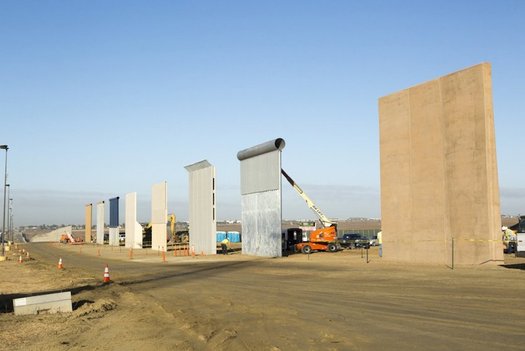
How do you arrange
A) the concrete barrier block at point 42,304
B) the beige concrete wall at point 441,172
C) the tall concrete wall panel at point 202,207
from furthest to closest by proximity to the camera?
the tall concrete wall panel at point 202,207 → the beige concrete wall at point 441,172 → the concrete barrier block at point 42,304

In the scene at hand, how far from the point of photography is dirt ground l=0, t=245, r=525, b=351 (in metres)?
11.5

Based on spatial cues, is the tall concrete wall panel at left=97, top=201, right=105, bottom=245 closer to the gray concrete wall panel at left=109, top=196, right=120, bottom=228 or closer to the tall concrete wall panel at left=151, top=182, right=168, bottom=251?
the gray concrete wall panel at left=109, top=196, right=120, bottom=228

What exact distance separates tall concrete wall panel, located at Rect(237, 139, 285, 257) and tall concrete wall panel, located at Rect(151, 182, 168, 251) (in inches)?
712

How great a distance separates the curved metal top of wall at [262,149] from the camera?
154 ft

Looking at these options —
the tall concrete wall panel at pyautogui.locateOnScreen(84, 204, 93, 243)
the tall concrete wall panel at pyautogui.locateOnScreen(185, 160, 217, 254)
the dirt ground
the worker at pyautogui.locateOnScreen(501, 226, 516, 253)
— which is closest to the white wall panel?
the tall concrete wall panel at pyautogui.locateOnScreen(84, 204, 93, 243)

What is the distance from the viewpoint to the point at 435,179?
34.3 meters

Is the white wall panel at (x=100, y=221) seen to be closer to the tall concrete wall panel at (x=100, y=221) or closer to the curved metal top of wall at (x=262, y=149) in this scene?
the tall concrete wall panel at (x=100, y=221)

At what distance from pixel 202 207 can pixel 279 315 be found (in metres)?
43.8

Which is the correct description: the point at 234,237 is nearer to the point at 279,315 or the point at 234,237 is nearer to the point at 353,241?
the point at 353,241

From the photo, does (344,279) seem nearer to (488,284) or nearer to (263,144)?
(488,284)

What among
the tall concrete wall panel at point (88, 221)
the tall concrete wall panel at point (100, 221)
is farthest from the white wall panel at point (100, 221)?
the tall concrete wall panel at point (88, 221)

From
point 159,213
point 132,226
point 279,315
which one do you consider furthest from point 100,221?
point 279,315

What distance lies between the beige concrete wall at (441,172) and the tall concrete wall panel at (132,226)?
50.7 metres

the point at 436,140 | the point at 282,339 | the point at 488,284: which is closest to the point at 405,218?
the point at 436,140
